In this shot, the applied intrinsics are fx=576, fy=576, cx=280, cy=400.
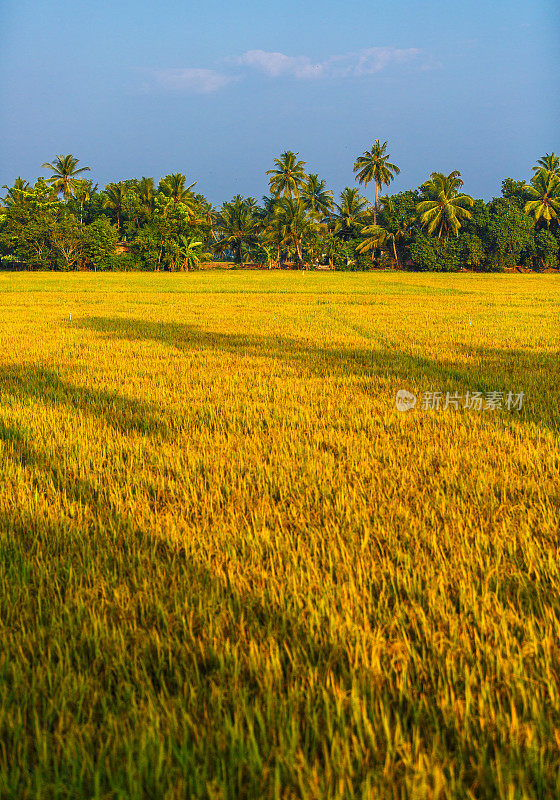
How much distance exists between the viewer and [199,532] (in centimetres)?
260

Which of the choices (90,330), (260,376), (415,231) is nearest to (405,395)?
(260,376)

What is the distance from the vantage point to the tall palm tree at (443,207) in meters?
57.9

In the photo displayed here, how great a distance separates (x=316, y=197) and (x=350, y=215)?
178 inches

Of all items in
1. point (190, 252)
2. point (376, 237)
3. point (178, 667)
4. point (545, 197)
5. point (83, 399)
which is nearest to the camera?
point (178, 667)

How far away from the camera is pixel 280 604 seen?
1.99 meters

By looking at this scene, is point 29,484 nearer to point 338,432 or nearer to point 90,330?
point 338,432

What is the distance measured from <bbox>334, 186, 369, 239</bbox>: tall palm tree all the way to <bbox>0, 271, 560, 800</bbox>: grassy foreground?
2515 inches

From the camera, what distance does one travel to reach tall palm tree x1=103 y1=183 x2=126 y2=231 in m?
60.3

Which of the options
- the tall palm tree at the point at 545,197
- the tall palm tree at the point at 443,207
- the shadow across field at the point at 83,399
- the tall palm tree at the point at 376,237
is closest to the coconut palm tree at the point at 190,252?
the tall palm tree at the point at 376,237

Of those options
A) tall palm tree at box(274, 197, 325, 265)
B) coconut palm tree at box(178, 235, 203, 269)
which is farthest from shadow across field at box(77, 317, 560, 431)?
tall palm tree at box(274, 197, 325, 265)

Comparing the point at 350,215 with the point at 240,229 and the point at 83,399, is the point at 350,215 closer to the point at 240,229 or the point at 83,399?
the point at 240,229

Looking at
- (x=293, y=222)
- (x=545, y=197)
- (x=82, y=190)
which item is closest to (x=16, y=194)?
(x=82, y=190)

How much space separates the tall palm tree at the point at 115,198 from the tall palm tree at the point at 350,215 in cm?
2374

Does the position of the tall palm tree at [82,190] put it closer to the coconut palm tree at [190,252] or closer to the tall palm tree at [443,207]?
the coconut palm tree at [190,252]
